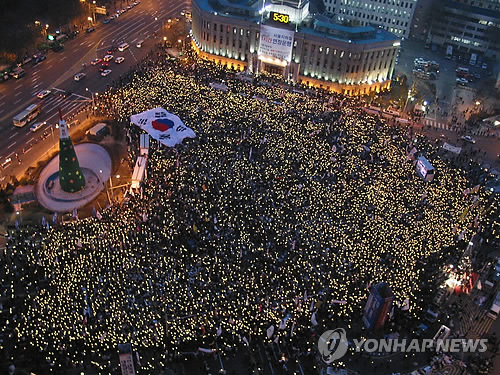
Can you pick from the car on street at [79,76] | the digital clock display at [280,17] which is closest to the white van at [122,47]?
the car on street at [79,76]

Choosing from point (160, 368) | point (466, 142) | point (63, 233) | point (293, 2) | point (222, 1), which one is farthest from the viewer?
point (222, 1)

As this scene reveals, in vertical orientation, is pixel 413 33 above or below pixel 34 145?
above

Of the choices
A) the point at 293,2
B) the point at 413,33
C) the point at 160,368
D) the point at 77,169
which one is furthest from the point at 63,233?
the point at 413,33

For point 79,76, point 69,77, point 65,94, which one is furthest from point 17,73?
point 65,94

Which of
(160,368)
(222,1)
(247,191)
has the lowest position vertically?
(160,368)

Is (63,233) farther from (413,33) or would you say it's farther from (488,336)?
(413,33)

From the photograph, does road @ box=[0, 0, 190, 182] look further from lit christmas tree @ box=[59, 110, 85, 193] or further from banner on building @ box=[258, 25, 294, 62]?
banner on building @ box=[258, 25, 294, 62]

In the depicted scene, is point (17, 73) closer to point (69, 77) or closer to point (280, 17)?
point (69, 77)

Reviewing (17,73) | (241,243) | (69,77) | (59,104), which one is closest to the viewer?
(241,243)
